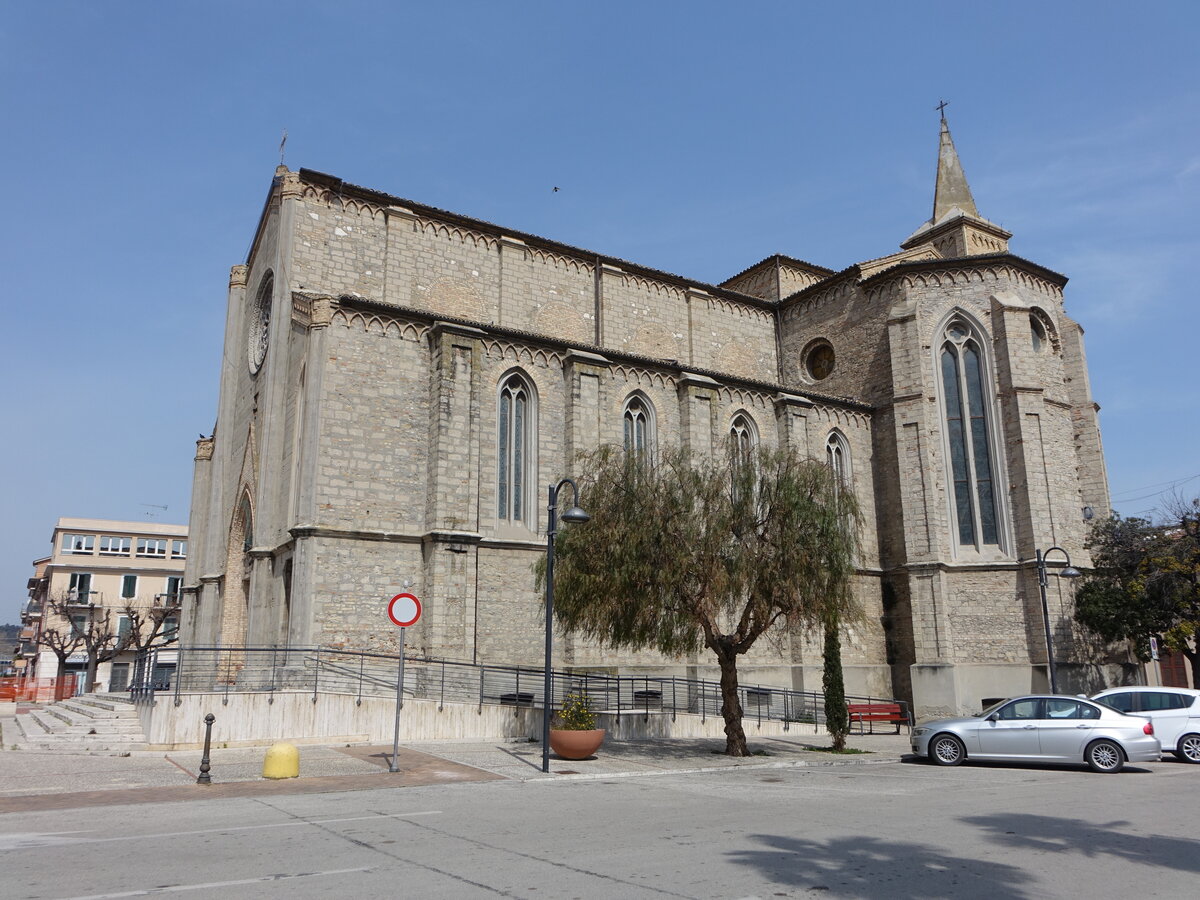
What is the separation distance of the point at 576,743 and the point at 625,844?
7.50 metres

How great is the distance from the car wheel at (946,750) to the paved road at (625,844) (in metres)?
3.41

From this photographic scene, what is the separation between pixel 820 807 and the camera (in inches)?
400

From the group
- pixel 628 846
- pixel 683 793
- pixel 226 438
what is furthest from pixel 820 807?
pixel 226 438

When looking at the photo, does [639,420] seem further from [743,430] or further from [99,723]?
[99,723]

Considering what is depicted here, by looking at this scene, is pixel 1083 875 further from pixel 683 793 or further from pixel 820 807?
pixel 683 793

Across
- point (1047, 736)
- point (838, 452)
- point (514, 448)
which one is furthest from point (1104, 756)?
point (838, 452)

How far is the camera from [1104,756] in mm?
14594

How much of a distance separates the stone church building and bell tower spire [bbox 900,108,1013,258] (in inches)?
196

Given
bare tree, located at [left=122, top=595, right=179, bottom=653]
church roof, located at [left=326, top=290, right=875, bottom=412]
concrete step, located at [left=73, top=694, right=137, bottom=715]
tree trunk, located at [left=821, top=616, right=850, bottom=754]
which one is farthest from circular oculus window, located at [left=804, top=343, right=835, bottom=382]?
bare tree, located at [left=122, top=595, right=179, bottom=653]

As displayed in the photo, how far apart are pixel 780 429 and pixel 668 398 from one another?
465cm

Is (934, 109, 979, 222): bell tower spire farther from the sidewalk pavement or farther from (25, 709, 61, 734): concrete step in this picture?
(25, 709, 61, 734): concrete step

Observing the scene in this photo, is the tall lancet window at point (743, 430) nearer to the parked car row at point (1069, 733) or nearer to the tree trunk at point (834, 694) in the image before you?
the tree trunk at point (834, 694)

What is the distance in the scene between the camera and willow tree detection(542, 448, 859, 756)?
15961 mm

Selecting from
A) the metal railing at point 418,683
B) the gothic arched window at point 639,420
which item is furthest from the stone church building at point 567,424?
the metal railing at point 418,683
